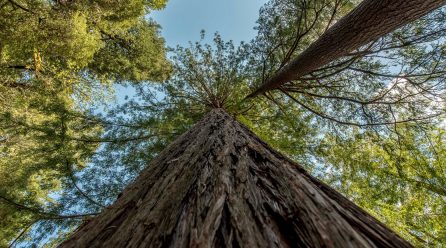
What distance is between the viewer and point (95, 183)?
5.95 m

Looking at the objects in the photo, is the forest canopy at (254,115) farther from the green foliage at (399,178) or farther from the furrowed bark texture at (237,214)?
the furrowed bark texture at (237,214)

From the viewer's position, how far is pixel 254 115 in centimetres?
802

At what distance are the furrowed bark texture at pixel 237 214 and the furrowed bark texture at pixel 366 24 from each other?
2.44 m

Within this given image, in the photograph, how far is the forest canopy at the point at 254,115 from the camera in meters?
5.27

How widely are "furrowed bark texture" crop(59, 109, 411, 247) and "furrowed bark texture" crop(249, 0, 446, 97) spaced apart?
244 cm

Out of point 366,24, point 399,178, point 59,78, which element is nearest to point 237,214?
point 366,24

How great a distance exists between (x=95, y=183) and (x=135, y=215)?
5567 mm

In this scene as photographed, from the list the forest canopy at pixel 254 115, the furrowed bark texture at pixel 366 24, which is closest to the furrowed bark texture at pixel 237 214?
the furrowed bark texture at pixel 366 24

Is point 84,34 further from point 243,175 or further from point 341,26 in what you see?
point 243,175

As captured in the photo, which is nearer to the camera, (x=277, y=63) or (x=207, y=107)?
(x=277, y=63)

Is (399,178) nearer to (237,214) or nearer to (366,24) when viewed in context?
(366,24)

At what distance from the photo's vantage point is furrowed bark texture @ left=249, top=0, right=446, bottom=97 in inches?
107

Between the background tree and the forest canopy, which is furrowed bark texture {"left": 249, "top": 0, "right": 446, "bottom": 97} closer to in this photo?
the forest canopy

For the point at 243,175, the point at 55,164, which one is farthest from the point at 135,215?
the point at 55,164
